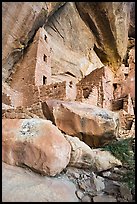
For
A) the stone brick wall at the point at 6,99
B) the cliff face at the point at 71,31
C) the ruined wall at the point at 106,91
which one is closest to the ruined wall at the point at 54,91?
the stone brick wall at the point at 6,99

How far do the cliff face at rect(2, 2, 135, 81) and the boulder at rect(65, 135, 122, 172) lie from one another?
276 inches

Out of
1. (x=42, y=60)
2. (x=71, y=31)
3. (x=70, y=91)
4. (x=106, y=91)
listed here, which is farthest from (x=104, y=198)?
(x=71, y=31)

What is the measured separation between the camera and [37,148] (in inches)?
195

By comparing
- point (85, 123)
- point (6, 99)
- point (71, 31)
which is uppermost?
point (71, 31)

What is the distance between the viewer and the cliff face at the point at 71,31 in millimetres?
11102

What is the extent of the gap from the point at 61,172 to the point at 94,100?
6942mm

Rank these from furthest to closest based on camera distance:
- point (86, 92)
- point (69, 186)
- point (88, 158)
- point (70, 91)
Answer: point (86, 92), point (70, 91), point (88, 158), point (69, 186)

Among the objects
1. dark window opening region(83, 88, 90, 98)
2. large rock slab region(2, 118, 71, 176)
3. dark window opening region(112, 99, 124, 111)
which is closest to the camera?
large rock slab region(2, 118, 71, 176)

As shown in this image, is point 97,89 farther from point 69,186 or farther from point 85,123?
point 69,186

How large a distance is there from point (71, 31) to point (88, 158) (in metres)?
11.4

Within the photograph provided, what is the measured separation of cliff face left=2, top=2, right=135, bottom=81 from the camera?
11.1 metres

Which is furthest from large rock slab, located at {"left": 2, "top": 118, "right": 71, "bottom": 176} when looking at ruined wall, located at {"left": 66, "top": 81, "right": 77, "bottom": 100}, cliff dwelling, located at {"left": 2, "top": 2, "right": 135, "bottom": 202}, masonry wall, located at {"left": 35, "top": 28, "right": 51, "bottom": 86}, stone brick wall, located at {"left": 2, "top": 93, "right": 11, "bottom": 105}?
masonry wall, located at {"left": 35, "top": 28, "right": 51, "bottom": 86}

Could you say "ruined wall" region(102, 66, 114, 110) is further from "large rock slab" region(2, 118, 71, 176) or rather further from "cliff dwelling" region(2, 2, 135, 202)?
"large rock slab" region(2, 118, 71, 176)

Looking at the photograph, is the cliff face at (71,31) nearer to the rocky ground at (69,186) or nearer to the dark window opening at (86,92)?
the dark window opening at (86,92)
